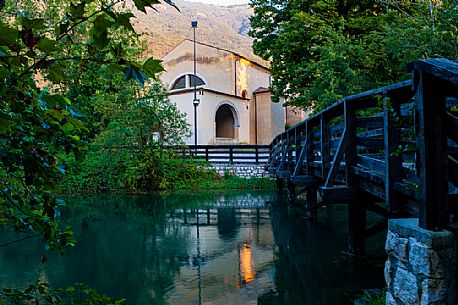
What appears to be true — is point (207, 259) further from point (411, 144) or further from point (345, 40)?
point (345, 40)

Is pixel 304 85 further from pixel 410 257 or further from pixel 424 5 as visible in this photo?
pixel 410 257

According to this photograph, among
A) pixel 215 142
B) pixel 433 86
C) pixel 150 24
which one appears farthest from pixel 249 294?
pixel 150 24

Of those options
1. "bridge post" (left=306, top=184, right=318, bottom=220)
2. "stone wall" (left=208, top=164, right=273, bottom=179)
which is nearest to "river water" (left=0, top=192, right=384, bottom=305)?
"bridge post" (left=306, top=184, right=318, bottom=220)

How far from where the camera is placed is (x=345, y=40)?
539 inches

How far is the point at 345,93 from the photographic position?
40.2ft

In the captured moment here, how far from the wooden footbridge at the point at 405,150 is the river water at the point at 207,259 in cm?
103

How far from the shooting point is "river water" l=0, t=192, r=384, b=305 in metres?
5.02

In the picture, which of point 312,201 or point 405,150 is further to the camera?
point 312,201

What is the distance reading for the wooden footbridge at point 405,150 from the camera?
8.68ft

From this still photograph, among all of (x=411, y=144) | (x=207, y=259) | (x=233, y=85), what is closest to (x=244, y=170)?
(x=207, y=259)

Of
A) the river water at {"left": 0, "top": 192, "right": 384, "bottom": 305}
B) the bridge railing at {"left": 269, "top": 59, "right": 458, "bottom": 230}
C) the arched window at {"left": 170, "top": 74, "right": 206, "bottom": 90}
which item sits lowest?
the river water at {"left": 0, "top": 192, "right": 384, "bottom": 305}

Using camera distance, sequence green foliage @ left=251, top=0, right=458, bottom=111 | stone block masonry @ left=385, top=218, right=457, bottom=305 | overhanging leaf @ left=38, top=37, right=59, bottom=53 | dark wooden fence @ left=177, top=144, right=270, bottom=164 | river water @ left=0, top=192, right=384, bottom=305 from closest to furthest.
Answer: overhanging leaf @ left=38, top=37, right=59, bottom=53
stone block masonry @ left=385, top=218, right=457, bottom=305
river water @ left=0, top=192, right=384, bottom=305
green foliage @ left=251, top=0, right=458, bottom=111
dark wooden fence @ left=177, top=144, right=270, bottom=164

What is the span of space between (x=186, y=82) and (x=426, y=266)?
93.7ft

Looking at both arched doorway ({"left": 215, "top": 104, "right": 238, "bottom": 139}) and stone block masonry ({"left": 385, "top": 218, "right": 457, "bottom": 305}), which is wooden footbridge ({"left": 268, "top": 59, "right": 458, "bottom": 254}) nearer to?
stone block masonry ({"left": 385, "top": 218, "right": 457, "bottom": 305})
